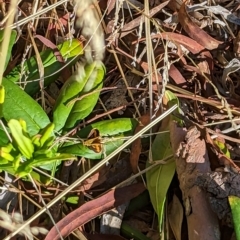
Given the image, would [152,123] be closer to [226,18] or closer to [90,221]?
[90,221]

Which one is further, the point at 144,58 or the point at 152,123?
the point at 144,58

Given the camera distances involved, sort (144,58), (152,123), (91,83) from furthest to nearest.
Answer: (144,58) → (91,83) → (152,123)

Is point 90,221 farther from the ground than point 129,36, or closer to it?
closer to it

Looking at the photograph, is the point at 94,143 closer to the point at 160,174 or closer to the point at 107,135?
the point at 107,135

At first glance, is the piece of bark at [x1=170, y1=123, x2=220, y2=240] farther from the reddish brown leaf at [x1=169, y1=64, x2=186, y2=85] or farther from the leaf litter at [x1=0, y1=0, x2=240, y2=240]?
the reddish brown leaf at [x1=169, y1=64, x2=186, y2=85]

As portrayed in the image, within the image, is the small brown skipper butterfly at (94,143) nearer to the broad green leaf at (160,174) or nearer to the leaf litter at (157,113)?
the leaf litter at (157,113)

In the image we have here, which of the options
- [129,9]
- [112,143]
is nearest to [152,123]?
[112,143]

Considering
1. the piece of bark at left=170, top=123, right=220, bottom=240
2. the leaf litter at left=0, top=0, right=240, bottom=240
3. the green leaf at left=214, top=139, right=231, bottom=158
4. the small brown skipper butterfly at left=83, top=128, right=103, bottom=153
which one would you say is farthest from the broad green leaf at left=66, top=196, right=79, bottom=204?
the green leaf at left=214, top=139, right=231, bottom=158

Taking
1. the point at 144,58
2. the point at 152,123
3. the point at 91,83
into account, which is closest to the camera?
the point at 152,123
